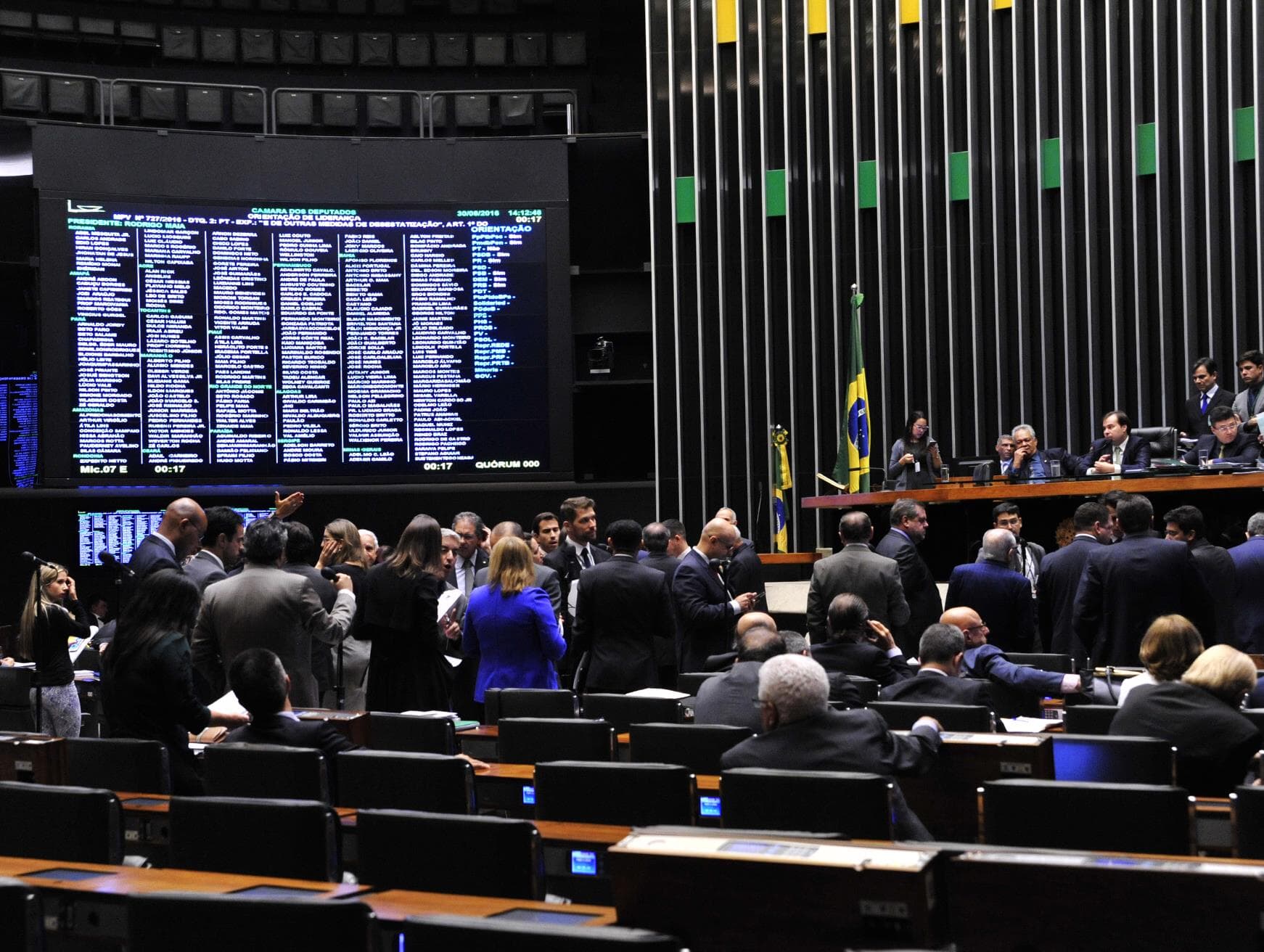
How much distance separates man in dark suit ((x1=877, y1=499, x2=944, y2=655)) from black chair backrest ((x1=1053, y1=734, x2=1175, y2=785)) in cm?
347

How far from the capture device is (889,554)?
7.45 metres

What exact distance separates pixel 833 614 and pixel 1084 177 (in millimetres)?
8945

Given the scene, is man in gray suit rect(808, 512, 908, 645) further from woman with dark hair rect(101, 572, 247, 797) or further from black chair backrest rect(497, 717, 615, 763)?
woman with dark hair rect(101, 572, 247, 797)

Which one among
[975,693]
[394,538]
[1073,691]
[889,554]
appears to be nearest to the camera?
[975,693]

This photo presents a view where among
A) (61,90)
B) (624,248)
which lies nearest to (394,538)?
(624,248)

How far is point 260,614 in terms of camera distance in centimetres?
542

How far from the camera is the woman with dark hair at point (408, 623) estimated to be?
5715mm

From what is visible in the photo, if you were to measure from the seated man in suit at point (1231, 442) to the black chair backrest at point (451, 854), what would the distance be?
647cm

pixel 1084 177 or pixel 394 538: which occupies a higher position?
pixel 1084 177

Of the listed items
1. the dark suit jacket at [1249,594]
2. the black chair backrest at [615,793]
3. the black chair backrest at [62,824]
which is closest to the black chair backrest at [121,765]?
the black chair backrest at [62,824]

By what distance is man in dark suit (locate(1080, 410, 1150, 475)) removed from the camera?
911cm

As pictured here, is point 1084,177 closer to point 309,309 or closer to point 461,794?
point 309,309

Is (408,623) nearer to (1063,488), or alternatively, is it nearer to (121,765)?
(121,765)

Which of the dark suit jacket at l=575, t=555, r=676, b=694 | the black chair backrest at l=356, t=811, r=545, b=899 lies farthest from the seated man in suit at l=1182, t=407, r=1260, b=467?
the black chair backrest at l=356, t=811, r=545, b=899
